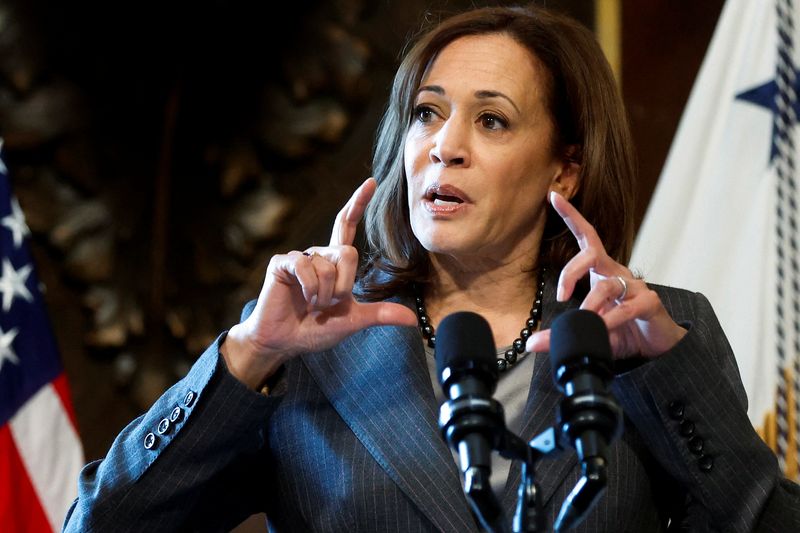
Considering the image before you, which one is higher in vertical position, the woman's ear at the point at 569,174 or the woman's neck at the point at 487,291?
the woman's ear at the point at 569,174

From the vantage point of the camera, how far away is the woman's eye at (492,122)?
7.35ft

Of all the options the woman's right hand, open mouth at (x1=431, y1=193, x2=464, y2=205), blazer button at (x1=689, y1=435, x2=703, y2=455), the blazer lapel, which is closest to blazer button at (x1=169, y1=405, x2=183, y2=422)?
the woman's right hand

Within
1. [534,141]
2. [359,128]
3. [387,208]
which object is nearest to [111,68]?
Answer: [359,128]

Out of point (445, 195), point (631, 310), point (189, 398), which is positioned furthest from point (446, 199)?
point (189, 398)

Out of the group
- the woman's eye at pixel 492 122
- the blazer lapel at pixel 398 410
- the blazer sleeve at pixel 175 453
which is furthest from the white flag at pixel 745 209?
the blazer sleeve at pixel 175 453

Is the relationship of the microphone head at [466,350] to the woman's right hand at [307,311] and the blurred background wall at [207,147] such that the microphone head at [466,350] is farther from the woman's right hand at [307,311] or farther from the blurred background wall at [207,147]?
the blurred background wall at [207,147]

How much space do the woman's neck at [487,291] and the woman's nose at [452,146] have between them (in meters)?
0.23

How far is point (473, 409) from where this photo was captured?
4.46 feet

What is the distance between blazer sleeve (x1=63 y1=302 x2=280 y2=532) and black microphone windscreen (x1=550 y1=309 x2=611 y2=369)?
2.16 ft

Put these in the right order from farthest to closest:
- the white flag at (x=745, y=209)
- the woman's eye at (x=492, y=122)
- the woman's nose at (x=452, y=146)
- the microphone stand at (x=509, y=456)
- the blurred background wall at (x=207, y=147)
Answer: the blurred background wall at (x=207, y=147) → the white flag at (x=745, y=209) → the woman's eye at (x=492, y=122) → the woman's nose at (x=452, y=146) → the microphone stand at (x=509, y=456)

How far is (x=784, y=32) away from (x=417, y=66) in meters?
1.37

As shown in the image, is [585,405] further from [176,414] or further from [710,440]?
[176,414]

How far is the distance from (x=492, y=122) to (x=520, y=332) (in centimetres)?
40

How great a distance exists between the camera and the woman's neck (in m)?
2.28
